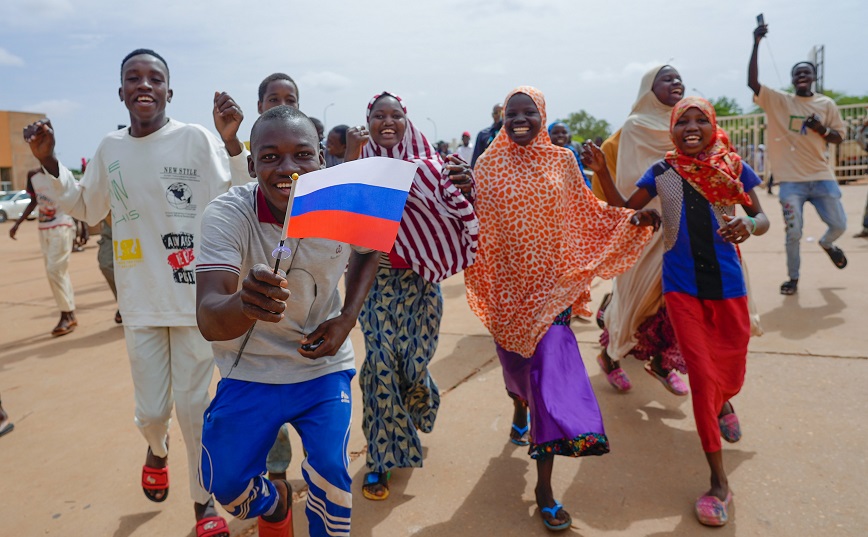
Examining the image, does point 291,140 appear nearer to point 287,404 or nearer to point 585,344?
point 287,404

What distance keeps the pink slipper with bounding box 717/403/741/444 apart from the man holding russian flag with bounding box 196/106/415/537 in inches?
87.2

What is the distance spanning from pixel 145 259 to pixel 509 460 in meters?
2.15

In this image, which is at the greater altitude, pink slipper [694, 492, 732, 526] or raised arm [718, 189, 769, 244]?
raised arm [718, 189, 769, 244]

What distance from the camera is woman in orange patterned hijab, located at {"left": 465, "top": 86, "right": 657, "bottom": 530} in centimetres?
321

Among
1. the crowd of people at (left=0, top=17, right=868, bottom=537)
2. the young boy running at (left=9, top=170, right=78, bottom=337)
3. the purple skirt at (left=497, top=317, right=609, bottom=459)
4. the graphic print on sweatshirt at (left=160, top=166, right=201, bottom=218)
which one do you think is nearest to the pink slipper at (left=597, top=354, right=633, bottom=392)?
the crowd of people at (left=0, top=17, right=868, bottom=537)

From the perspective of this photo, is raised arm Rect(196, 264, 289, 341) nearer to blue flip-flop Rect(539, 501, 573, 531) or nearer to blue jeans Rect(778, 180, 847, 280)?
blue flip-flop Rect(539, 501, 573, 531)

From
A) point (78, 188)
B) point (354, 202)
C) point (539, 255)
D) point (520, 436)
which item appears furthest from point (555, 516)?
point (78, 188)

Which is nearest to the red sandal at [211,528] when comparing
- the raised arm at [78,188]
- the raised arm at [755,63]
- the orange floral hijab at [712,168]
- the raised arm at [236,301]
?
the raised arm at [236,301]

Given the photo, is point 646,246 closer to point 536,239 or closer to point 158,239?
point 536,239

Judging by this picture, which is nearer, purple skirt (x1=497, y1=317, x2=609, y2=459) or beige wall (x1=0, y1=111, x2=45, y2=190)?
purple skirt (x1=497, y1=317, x2=609, y2=459)

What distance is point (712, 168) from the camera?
10.9 ft

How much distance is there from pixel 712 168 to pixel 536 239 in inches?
37.6

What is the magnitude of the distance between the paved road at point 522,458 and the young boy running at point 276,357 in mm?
732

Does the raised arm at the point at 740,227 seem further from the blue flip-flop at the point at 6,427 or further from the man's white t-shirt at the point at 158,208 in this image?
the blue flip-flop at the point at 6,427
